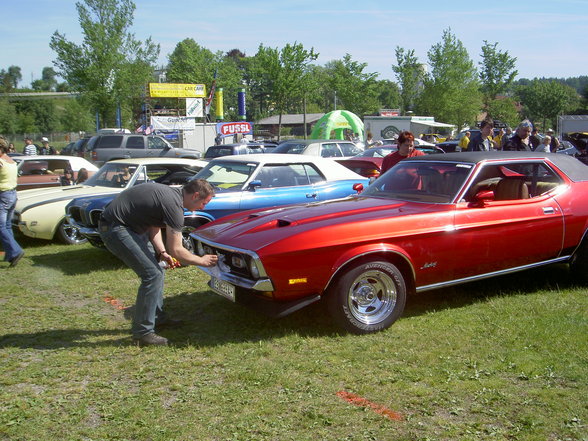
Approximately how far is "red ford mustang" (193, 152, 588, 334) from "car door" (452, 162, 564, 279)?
0.04 ft

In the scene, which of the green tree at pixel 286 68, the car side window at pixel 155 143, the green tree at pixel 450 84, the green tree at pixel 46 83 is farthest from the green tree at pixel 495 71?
the green tree at pixel 46 83

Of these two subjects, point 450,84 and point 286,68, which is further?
point 450,84

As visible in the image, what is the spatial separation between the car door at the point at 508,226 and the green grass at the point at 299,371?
50 centimetres

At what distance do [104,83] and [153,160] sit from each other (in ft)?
74.8

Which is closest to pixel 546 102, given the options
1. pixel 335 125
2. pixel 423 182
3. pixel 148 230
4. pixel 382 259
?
pixel 335 125

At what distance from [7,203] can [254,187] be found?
3.52m

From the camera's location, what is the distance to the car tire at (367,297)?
4664 millimetres

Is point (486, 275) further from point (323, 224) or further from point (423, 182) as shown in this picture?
point (323, 224)

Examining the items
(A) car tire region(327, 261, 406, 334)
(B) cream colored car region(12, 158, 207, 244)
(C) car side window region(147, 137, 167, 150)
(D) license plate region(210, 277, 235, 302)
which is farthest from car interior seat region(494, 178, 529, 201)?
(C) car side window region(147, 137, 167, 150)

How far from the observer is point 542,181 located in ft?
19.7

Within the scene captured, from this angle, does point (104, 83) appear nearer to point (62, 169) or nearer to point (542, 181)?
point (62, 169)

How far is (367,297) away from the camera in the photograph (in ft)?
16.0

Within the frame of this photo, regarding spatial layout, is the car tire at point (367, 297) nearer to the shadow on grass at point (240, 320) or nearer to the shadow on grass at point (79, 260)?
the shadow on grass at point (240, 320)

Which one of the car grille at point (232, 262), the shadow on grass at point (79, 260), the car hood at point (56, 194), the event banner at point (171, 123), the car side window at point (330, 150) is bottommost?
the shadow on grass at point (79, 260)
